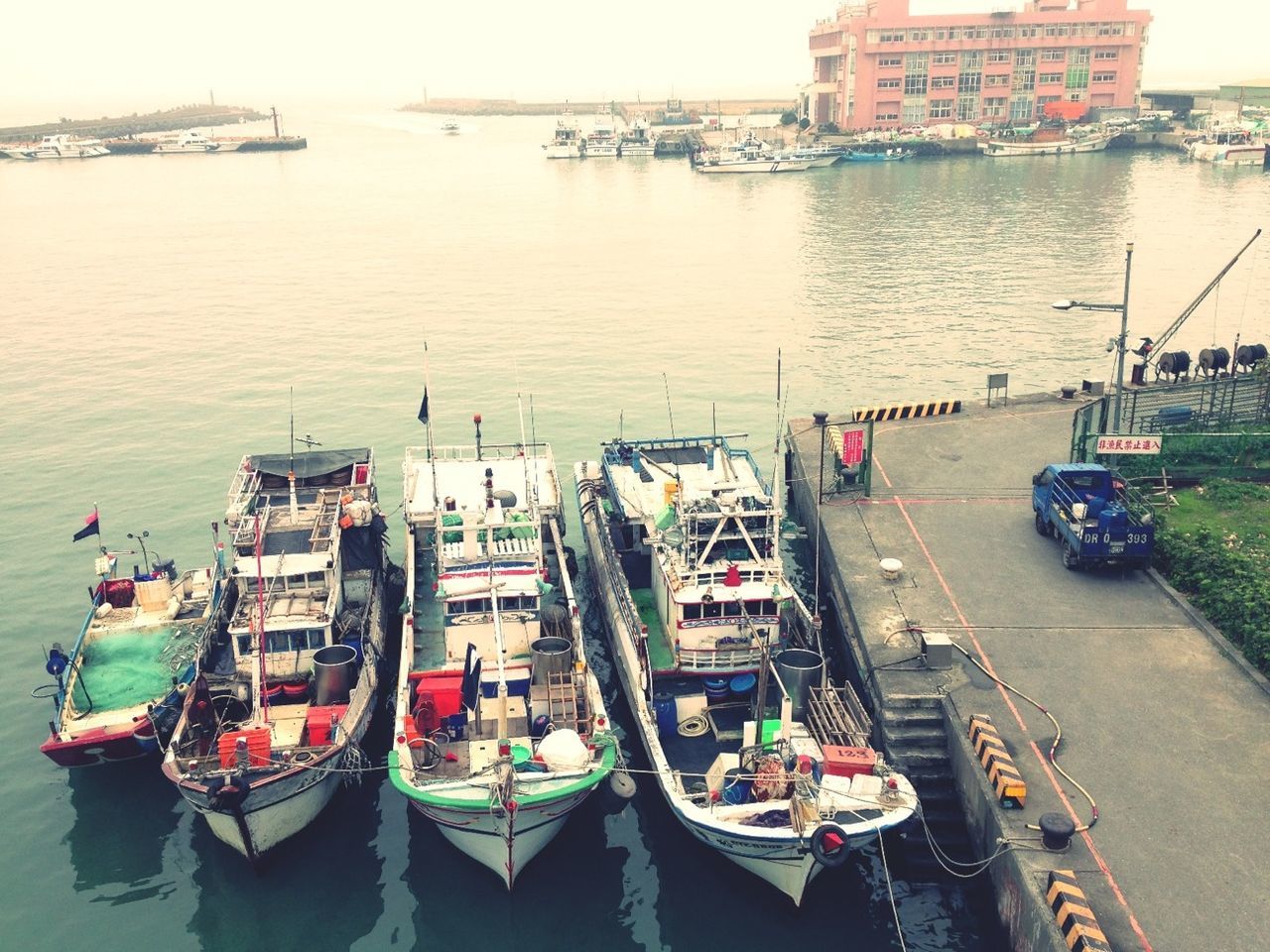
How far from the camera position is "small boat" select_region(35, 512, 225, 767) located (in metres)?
26.6

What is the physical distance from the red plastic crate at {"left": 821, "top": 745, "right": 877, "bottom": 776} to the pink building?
160 m

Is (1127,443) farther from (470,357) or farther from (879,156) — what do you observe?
(879,156)

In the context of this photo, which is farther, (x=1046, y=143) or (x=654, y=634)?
(x=1046, y=143)

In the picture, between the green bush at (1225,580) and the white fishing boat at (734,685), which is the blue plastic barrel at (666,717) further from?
the green bush at (1225,580)

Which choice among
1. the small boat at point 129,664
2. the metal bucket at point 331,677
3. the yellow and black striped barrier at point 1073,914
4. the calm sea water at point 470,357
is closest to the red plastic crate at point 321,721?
the metal bucket at point 331,677

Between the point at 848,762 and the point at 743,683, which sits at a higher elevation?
the point at 848,762

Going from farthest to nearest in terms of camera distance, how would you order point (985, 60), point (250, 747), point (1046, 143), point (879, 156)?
point (985, 60) → point (1046, 143) → point (879, 156) → point (250, 747)

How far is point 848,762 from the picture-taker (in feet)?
75.5

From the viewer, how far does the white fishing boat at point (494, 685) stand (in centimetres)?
2309

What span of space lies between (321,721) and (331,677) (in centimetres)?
141

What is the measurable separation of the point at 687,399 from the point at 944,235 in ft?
167

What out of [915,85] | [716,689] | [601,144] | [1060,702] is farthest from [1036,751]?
[601,144]

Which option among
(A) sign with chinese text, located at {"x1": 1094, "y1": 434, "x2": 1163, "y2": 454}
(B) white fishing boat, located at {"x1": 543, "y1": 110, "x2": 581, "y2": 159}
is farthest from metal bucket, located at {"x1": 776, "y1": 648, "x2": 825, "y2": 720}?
(B) white fishing boat, located at {"x1": 543, "y1": 110, "x2": 581, "y2": 159}

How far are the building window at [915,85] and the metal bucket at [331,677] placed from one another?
6481 inches
